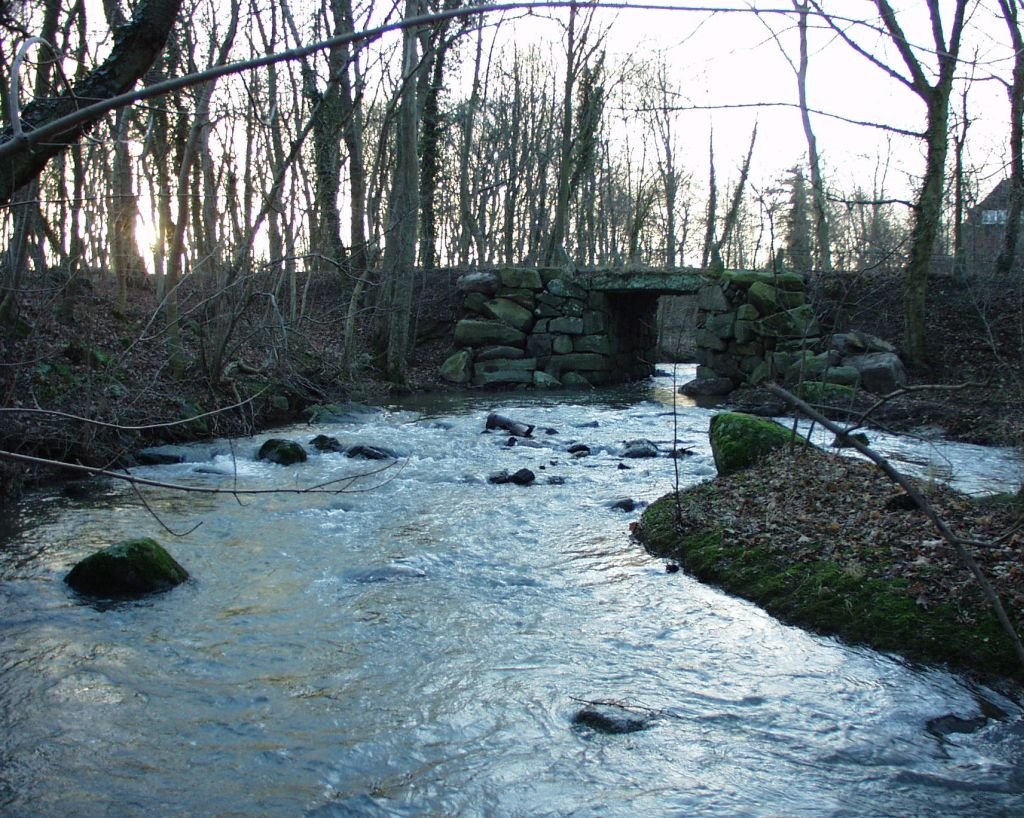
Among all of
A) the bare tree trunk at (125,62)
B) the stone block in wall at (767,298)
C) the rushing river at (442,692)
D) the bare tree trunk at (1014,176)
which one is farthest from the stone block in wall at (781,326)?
the bare tree trunk at (125,62)

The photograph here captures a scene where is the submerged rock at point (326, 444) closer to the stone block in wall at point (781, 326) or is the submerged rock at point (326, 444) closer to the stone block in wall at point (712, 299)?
the stone block in wall at point (781, 326)

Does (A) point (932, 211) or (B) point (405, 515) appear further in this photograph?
(A) point (932, 211)

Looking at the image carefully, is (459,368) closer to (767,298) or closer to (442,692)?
(767,298)

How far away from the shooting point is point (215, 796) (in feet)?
11.3

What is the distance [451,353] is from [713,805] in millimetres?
18303

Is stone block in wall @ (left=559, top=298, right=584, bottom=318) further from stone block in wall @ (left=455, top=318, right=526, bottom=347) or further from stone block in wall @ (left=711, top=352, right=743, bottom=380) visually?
stone block in wall @ (left=711, top=352, right=743, bottom=380)

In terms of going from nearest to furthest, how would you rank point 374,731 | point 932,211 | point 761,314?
1. point 374,731
2. point 932,211
3. point 761,314

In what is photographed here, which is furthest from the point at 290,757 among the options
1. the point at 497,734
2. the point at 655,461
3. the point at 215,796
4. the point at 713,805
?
the point at 655,461

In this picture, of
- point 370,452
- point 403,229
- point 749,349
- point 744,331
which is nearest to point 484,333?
point 403,229

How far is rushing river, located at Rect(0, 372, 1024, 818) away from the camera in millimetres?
3516

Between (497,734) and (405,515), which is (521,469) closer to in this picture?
(405,515)

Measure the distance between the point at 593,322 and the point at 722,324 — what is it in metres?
3.70

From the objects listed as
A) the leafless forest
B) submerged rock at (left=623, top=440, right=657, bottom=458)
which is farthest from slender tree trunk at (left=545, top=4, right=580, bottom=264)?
submerged rock at (left=623, top=440, right=657, bottom=458)

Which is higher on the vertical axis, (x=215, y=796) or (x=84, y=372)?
(x=84, y=372)
